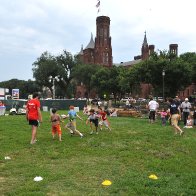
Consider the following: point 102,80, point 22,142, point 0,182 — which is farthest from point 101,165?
point 102,80

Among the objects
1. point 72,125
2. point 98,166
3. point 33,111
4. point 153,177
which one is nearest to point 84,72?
point 72,125

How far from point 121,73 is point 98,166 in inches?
2578

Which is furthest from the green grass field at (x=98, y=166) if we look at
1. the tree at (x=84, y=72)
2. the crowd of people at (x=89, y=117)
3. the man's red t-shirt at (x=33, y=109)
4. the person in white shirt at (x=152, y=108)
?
the tree at (x=84, y=72)

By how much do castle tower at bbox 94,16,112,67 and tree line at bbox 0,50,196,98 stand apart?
23010 millimetres

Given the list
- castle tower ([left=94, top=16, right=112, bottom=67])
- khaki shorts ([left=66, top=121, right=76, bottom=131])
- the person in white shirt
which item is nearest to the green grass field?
khaki shorts ([left=66, top=121, right=76, bottom=131])

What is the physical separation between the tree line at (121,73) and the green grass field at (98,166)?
41568 millimetres

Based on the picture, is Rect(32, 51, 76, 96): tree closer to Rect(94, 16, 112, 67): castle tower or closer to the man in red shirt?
Rect(94, 16, 112, 67): castle tower

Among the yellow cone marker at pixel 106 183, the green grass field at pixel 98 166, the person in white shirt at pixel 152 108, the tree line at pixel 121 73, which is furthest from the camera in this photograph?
the tree line at pixel 121 73

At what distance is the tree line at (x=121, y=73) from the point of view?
5541 cm

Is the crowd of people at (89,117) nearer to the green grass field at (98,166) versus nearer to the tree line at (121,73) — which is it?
the green grass field at (98,166)

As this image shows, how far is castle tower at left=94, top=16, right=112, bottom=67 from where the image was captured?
11856 cm

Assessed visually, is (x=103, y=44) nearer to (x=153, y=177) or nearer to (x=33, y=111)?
(x=33, y=111)

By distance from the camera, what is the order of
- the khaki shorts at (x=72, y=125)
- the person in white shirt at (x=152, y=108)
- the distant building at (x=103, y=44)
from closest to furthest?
the khaki shorts at (x=72, y=125), the person in white shirt at (x=152, y=108), the distant building at (x=103, y=44)

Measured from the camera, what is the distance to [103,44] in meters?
119
